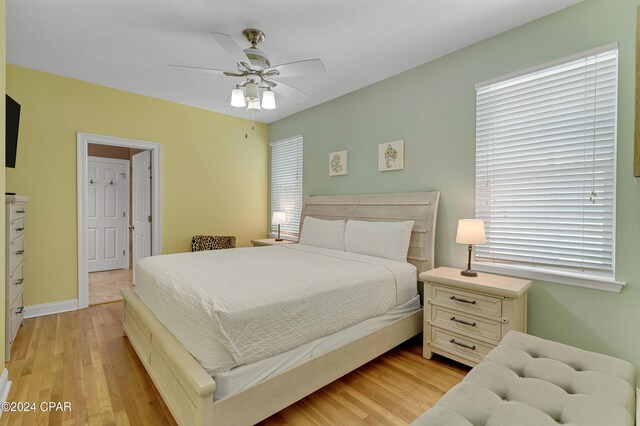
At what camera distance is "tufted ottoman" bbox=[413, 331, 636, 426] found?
107 centimetres

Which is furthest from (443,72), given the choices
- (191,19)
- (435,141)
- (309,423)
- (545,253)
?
(309,423)

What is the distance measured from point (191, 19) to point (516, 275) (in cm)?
319

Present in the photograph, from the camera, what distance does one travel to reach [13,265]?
2570 mm

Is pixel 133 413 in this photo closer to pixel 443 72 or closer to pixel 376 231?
pixel 376 231

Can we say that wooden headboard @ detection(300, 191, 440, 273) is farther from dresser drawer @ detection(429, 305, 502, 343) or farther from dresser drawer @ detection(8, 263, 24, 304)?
dresser drawer @ detection(8, 263, 24, 304)

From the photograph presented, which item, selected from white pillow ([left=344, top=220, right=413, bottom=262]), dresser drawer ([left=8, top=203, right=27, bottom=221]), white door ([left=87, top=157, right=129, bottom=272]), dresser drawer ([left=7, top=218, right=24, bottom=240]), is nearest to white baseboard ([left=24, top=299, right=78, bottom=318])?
dresser drawer ([left=7, top=218, right=24, bottom=240])

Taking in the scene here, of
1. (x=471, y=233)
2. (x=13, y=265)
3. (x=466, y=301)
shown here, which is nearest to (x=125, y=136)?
(x=13, y=265)

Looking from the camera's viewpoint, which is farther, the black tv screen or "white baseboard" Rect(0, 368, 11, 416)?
the black tv screen

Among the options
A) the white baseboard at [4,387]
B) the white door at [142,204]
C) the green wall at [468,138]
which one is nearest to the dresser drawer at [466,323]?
the green wall at [468,138]

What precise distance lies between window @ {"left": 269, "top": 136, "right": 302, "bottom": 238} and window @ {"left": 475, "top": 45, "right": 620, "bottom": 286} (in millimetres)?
2627

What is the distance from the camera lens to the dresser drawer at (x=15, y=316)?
2531 millimetres

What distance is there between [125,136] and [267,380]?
3.57 m

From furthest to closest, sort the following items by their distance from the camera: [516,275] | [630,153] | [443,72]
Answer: [443,72] → [516,275] → [630,153]

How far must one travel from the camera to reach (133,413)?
5.97 feet
